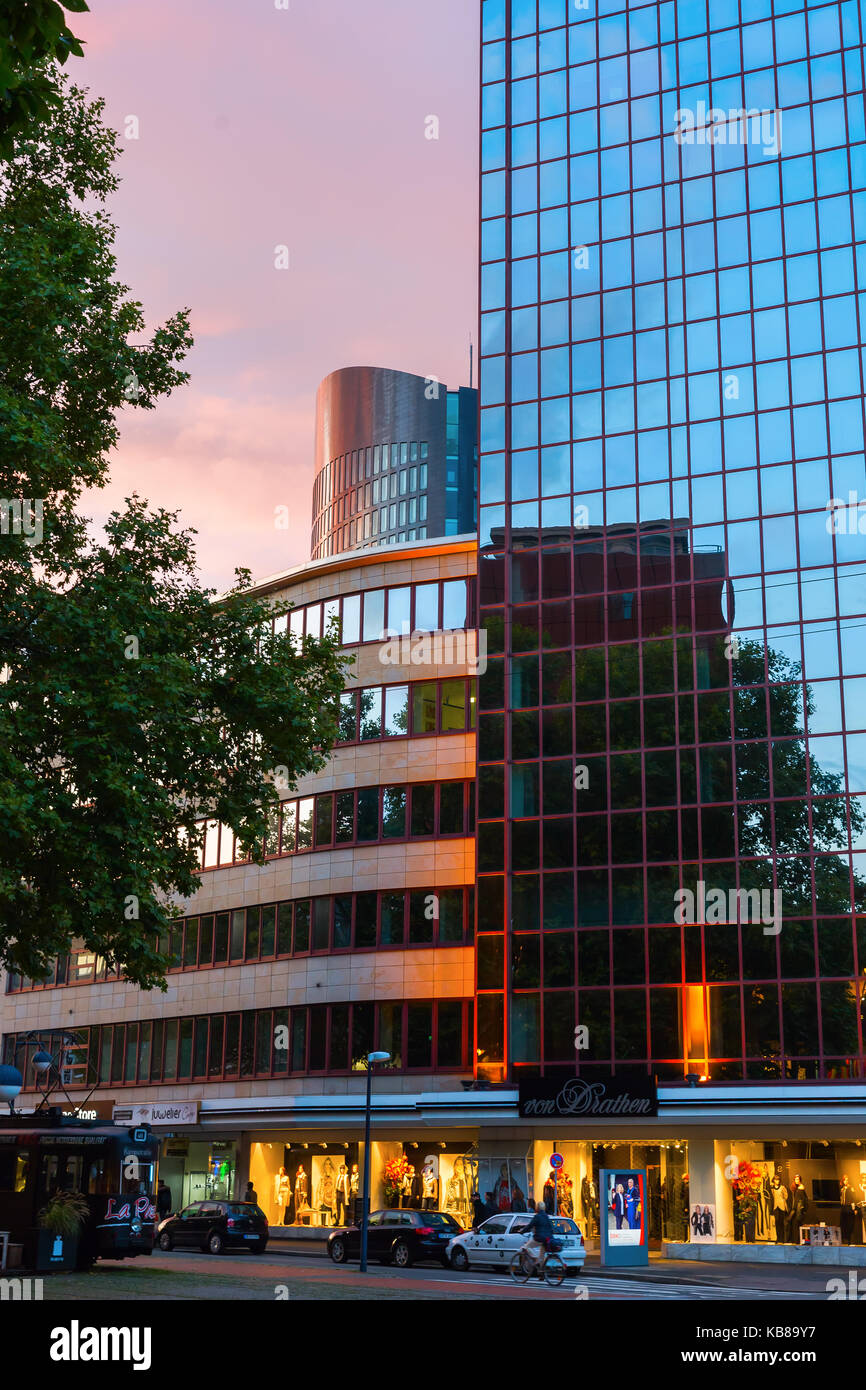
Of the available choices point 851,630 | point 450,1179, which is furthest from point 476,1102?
point 851,630

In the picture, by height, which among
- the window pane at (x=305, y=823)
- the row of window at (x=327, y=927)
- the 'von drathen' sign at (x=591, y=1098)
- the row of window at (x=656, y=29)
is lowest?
the 'von drathen' sign at (x=591, y=1098)

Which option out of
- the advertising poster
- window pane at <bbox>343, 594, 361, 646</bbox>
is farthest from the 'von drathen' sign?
window pane at <bbox>343, 594, 361, 646</bbox>

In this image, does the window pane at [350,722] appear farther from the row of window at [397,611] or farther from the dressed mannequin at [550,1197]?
the dressed mannequin at [550,1197]

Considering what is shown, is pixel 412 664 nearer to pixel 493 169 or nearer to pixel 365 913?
pixel 365 913

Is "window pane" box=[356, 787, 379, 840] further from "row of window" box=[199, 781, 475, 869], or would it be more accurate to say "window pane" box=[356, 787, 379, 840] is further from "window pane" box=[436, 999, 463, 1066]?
"window pane" box=[436, 999, 463, 1066]

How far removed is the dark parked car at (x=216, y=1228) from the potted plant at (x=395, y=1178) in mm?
9320

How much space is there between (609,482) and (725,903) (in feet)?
48.2

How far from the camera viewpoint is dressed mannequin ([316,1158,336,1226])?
164ft

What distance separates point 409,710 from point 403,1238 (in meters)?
20.5

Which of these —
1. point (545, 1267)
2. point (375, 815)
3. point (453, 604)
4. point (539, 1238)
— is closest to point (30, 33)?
point (545, 1267)

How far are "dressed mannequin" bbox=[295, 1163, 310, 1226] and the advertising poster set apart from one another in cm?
2035

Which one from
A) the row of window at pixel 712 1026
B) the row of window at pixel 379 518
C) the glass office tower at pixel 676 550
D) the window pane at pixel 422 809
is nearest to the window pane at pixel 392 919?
the window pane at pixel 422 809

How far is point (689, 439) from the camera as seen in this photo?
157ft

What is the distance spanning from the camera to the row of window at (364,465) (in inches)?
6060
